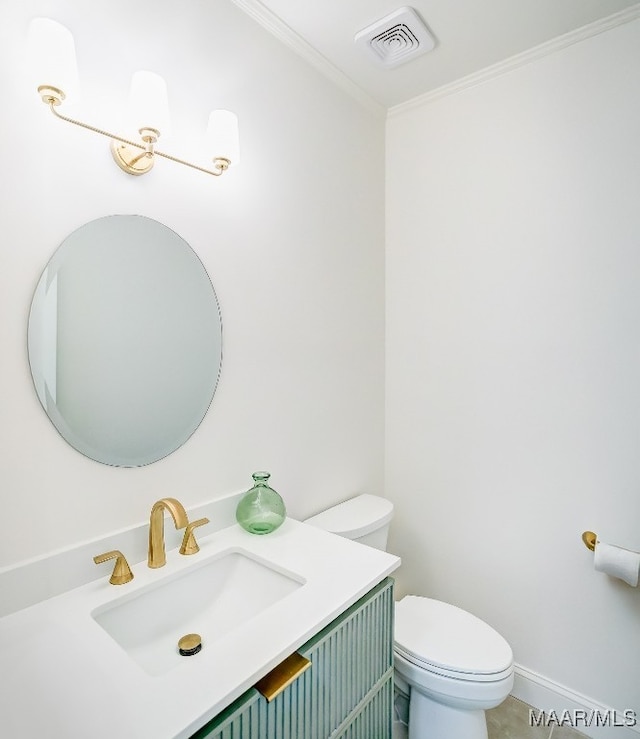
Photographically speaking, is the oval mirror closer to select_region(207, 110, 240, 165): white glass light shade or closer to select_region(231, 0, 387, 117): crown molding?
select_region(207, 110, 240, 165): white glass light shade

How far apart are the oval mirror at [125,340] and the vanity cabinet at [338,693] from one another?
63cm

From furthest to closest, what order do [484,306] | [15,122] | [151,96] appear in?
[484,306]
[151,96]
[15,122]

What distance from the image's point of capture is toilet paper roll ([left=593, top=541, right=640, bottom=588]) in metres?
1.45

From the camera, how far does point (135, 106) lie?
106cm

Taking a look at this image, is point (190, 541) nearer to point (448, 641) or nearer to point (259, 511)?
point (259, 511)

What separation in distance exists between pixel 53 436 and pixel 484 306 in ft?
5.25

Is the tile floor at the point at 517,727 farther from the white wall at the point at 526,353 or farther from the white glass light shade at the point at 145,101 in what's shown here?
the white glass light shade at the point at 145,101

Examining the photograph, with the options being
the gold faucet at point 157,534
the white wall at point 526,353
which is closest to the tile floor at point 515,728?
the white wall at point 526,353

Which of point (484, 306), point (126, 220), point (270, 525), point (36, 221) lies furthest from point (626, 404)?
point (36, 221)

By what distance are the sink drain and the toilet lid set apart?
0.71m

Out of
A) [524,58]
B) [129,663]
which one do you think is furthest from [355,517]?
[524,58]

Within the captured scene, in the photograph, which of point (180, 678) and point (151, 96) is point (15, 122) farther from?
point (180, 678)

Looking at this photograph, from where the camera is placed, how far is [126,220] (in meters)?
1.16

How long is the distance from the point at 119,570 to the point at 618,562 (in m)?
1.53
